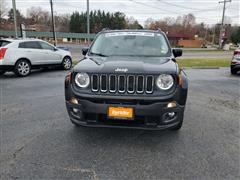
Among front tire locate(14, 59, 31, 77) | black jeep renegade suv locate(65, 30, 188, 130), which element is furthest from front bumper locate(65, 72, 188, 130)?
front tire locate(14, 59, 31, 77)

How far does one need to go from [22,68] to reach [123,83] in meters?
7.30

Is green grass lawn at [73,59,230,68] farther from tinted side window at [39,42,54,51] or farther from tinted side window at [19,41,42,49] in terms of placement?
tinted side window at [19,41,42,49]

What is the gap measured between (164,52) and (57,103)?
9.51ft

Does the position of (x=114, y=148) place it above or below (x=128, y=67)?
below

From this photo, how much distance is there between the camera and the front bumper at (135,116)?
285cm

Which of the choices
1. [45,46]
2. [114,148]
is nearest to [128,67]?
[114,148]

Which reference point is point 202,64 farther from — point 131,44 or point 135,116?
point 135,116

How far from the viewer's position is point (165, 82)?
2.96 metres

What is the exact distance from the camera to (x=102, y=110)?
9.59 ft

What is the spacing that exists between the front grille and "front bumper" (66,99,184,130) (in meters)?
0.20

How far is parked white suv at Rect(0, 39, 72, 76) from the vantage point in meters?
8.34

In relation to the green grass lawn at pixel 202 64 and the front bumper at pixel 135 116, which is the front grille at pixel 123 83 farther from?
the green grass lawn at pixel 202 64

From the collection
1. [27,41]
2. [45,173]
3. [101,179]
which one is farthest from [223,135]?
[27,41]

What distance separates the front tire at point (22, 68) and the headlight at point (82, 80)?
6.63 meters
